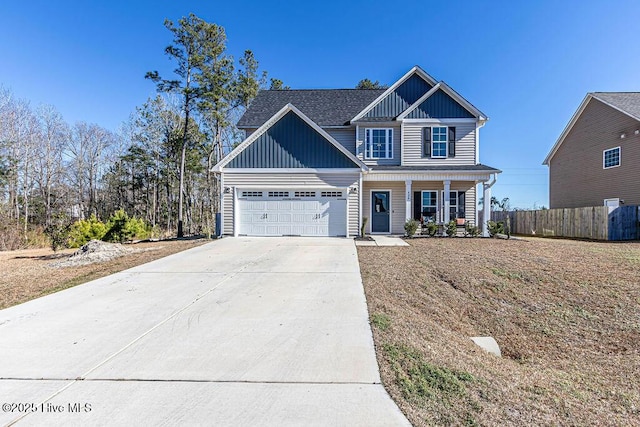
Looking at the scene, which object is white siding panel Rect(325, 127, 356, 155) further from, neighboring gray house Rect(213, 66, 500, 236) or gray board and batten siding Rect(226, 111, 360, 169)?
gray board and batten siding Rect(226, 111, 360, 169)

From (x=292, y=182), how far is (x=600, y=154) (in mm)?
18617

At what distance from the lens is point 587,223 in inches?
658

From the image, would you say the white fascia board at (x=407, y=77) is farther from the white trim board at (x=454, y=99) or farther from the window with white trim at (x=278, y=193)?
the window with white trim at (x=278, y=193)

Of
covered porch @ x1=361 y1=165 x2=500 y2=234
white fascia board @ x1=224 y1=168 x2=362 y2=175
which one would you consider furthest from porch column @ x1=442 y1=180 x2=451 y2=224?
white fascia board @ x1=224 y1=168 x2=362 y2=175

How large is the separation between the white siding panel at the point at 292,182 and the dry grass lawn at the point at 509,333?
12.6 ft

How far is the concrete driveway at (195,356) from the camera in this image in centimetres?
283

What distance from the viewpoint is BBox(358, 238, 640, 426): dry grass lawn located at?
9.70 ft

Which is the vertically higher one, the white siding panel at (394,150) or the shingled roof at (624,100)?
the shingled roof at (624,100)

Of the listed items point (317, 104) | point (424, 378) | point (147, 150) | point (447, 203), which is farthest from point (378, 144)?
point (147, 150)

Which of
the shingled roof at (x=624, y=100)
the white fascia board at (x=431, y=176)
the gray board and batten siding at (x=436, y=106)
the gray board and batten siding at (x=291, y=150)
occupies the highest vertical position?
the shingled roof at (x=624, y=100)

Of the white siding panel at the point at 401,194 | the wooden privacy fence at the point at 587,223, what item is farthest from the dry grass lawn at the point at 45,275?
the wooden privacy fence at the point at 587,223

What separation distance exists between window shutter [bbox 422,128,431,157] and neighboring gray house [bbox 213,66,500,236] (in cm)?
5

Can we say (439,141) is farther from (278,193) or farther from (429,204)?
(278,193)

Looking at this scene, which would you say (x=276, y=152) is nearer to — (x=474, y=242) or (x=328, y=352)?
(x=474, y=242)
